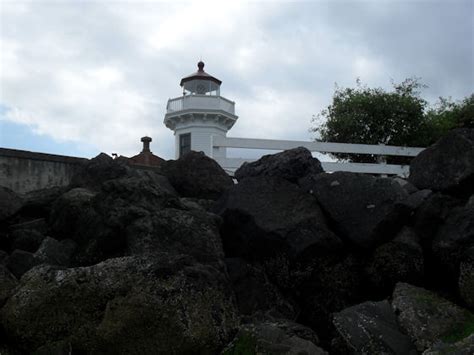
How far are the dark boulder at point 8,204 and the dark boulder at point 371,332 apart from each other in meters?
5.32

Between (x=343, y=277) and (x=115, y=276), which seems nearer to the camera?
(x=115, y=276)

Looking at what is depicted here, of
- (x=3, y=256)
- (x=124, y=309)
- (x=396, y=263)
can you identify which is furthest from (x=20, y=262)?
(x=396, y=263)

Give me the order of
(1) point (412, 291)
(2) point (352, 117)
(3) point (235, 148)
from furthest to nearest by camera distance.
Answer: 1. (2) point (352, 117)
2. (3) point (235, 148)
3. (1) point (412, 291)

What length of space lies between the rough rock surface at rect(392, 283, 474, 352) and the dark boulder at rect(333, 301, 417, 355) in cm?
12

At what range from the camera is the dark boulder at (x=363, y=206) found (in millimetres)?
8688

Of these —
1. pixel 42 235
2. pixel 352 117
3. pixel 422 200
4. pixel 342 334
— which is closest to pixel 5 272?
pixel 42 235

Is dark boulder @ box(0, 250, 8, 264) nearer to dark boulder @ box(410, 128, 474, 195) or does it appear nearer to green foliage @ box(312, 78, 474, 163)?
dark boulder @ box(410, 128, 474, 195)

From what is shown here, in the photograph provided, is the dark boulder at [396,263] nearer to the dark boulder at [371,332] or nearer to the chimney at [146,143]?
the dark boulder at [371,332]

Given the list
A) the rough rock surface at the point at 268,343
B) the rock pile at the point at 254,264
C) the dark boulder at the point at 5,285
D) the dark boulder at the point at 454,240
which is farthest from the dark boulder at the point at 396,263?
the dark boulder at the point at 5,285

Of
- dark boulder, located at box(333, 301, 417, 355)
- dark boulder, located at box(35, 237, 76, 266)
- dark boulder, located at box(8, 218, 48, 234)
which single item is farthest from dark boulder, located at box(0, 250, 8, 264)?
dark boulder, located at box(333, 301, 417, 355)

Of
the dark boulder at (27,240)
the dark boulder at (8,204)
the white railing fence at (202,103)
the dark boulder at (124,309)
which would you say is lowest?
the dark boulder at (124,309)

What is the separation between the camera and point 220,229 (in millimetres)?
9141

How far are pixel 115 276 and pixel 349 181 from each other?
4.04 metres

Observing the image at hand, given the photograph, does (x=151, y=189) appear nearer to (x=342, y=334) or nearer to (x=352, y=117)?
(x=342, y=334)
